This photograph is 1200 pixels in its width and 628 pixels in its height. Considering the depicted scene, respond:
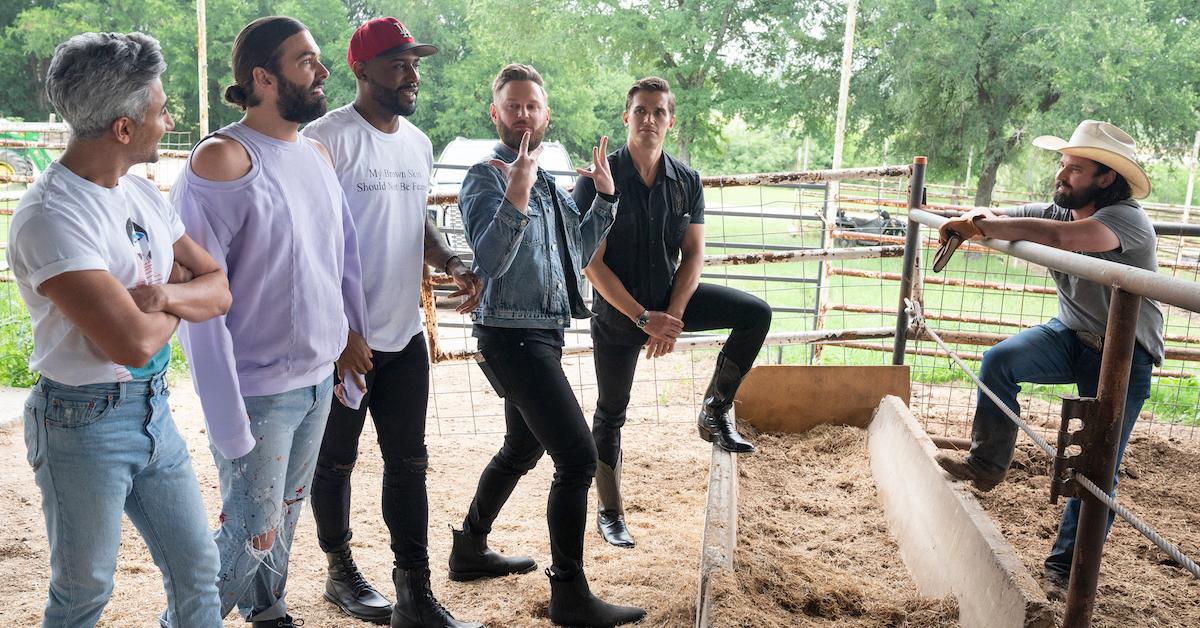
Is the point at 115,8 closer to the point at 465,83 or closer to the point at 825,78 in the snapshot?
the point at 465,83

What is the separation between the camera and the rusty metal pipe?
7.04ft

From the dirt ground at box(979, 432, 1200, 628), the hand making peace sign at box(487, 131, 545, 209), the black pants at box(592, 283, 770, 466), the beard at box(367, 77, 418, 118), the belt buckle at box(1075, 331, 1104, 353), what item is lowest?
the dirt ground at box(979, 432, 1200, 628)

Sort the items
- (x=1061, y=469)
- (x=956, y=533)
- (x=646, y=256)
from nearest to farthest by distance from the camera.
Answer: (x=1061, y=469) → (x=956, y=533) → (x=646, y=256)

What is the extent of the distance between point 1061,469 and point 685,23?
70.6 feet

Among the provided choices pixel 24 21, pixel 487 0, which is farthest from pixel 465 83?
pixel 24 21

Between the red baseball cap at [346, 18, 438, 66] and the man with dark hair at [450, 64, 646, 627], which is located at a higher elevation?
the red baseball cap at [346, 18, 438, 66]

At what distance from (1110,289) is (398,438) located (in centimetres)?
243

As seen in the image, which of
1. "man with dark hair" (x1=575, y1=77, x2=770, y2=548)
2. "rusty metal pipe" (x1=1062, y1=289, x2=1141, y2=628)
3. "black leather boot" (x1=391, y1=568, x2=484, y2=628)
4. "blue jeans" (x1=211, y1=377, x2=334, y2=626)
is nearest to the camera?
"rusty metal pipe" (x1=1062, y1=289, x2=1141, y2=628)

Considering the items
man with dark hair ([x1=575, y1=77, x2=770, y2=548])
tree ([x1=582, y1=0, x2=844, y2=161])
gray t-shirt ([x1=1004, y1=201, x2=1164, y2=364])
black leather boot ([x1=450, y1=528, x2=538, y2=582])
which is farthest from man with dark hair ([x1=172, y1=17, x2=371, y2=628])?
tree ([x1=582, y1=0, x2=844, y2=161])

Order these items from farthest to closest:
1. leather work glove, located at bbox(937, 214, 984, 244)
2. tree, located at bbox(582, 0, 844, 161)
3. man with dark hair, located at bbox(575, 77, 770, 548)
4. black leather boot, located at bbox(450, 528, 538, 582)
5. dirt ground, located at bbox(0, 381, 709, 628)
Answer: tree, located at bbox(582, 0, 844, 161)
man with dark hair, located at bbox(575, 77, 770, 548)
black leather boot, located at bbox(450, 528, 538, 582)
leather work glove, located at bbox(937, 214, 984, 244)
dirt ground, located at bbox(0, 381, 709, 628)

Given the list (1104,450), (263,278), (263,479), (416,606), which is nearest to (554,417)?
(416,606)

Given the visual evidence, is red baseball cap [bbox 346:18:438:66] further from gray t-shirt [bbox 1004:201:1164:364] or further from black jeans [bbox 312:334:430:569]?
gray t-shirt [bbox 1004:201:1164:364]

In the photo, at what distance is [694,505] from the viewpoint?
438 cm

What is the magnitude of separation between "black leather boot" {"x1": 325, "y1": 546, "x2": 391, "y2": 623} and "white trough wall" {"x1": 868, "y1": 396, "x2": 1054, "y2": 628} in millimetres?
1870
